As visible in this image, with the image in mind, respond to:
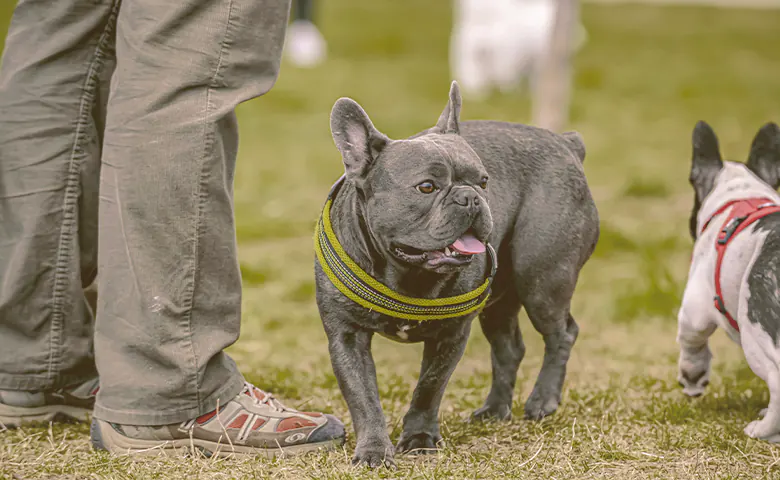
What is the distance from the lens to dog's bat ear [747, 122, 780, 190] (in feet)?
12.2

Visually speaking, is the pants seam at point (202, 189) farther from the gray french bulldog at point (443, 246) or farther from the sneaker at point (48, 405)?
the sneaker at point (48, 405)

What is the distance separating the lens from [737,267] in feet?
10.8

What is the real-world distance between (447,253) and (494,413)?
0.95 meters

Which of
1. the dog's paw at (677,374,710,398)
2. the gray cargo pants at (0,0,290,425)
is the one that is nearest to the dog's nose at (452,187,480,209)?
the gray cargo pants at (0,0,290,425)

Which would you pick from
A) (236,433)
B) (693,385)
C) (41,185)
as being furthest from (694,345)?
(41,185)

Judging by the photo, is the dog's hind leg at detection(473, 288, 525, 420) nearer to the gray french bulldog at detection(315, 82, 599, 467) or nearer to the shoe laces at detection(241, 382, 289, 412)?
the gray french bulldog at detection(315, 82, 599, 467)

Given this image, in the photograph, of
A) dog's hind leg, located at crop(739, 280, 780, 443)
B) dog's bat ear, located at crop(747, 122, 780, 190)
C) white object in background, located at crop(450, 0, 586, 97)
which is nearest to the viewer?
dog's hind leg, located at crop(739, 280, 780, 443)

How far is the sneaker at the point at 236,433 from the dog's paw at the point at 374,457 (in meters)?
0.20

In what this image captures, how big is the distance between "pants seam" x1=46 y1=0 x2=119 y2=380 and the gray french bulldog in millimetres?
848

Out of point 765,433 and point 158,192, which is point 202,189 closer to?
point 158,192

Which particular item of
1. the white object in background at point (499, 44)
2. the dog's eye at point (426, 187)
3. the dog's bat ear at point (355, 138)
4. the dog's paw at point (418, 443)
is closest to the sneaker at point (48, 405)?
the dog's paw at point (418, 443)

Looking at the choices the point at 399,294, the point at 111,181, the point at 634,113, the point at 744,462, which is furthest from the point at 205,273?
the point at 634,113

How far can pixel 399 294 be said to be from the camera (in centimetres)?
276

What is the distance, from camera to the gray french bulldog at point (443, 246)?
2.64 metres
